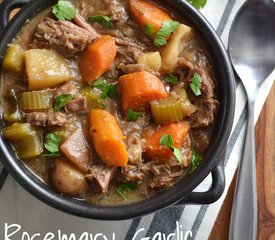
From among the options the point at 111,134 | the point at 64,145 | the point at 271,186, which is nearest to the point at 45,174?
the point at 64,145

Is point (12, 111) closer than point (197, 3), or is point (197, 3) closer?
point (12, 111)

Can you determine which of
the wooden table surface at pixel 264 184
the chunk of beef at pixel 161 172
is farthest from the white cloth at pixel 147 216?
the chunk of beef at pixel 161 172

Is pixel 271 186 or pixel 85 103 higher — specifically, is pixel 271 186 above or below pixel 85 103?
below

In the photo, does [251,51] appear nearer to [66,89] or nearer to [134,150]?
[134,150]

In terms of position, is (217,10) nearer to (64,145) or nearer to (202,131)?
(202,131)

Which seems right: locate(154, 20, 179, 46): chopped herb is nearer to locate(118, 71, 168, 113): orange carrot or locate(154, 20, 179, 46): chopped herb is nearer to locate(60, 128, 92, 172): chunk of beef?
locate(118, 71, 168, 113): orange carrot

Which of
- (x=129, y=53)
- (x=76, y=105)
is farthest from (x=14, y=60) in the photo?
(x=129, y=53)

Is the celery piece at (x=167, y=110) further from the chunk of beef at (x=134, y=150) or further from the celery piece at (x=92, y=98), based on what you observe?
the celery piece at (x=92, y=98)
